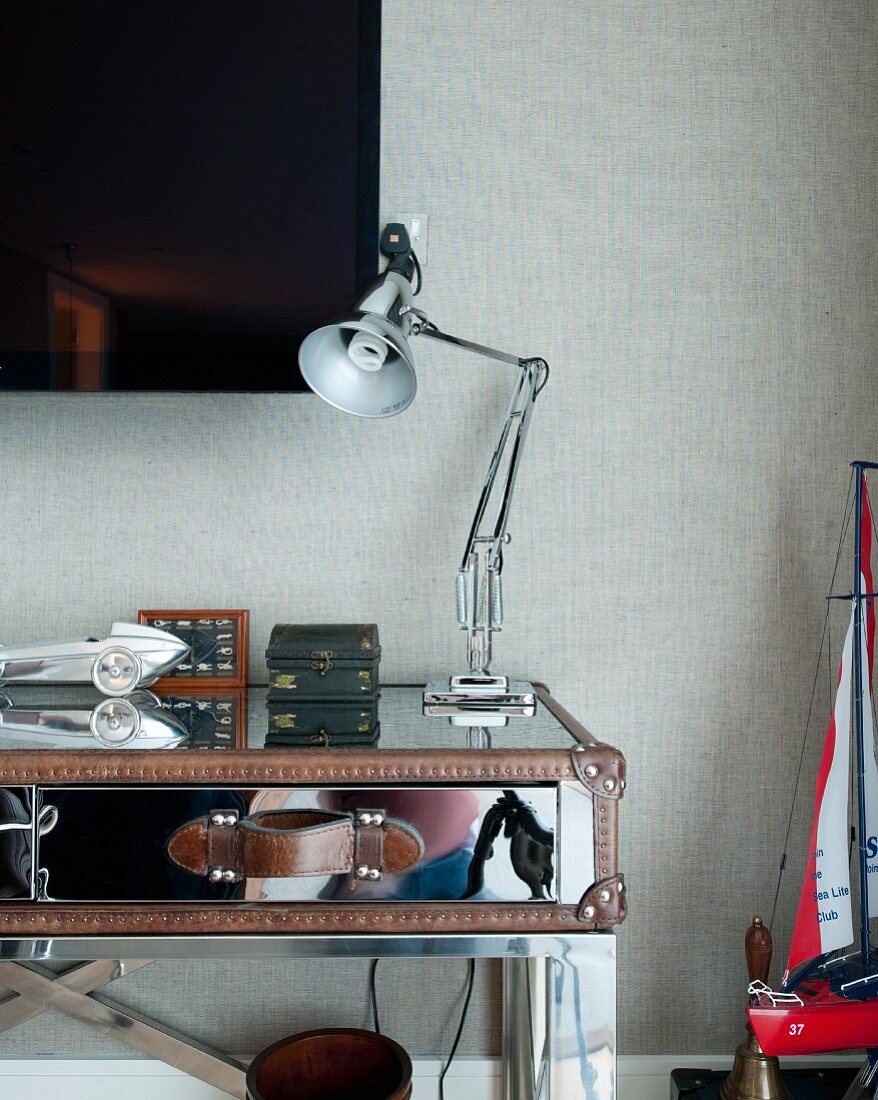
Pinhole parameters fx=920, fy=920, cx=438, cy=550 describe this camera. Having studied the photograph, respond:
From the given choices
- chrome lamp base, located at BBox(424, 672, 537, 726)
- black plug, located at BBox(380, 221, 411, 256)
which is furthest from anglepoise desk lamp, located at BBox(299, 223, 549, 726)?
black plug, located at BBox(380, 221, 411, 256)

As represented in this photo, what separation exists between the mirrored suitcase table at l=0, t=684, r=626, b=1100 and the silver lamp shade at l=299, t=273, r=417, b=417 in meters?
0.45

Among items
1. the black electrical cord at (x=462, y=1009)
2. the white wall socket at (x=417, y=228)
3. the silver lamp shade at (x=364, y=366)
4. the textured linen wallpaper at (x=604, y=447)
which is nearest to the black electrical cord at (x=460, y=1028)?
the black electrical cord at (x=462, y=1009)

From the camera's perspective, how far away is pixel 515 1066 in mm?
1284

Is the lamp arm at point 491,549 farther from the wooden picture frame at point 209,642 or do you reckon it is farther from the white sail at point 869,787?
the white sail at point 869,787

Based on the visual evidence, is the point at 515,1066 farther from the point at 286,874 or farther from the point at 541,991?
the point at 286,874

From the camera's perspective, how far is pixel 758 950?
126 cm

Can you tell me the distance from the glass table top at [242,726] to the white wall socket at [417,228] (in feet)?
2.23

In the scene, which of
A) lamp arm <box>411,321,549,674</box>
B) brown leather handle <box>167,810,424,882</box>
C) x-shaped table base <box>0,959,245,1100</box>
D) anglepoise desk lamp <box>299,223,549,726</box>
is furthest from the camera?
x-shaped table base <box>0,959,245,1100</box>

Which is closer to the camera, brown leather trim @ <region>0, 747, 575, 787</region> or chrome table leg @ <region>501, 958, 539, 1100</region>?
brown leather trim @ <region>0, 747, 575, 787</region>

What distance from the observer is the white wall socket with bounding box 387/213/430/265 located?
1391 millimetres

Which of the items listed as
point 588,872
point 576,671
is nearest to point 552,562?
point 576,671

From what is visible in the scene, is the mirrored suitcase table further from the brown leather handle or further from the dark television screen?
the dark television screen

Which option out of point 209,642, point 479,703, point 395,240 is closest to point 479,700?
point 479,703

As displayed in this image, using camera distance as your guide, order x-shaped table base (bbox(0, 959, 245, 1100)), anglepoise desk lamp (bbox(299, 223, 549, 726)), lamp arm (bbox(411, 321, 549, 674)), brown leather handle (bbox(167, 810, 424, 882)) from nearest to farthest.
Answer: brown leather handle (bbox(167, 810, 424, 882))
anglepoise desk lamp (bbox(299, 223, 549, 726))
lamp arm (bbox(411, 321, 549, 674))
x-shaped table base (bbox(0, 959, 245, 1100))
